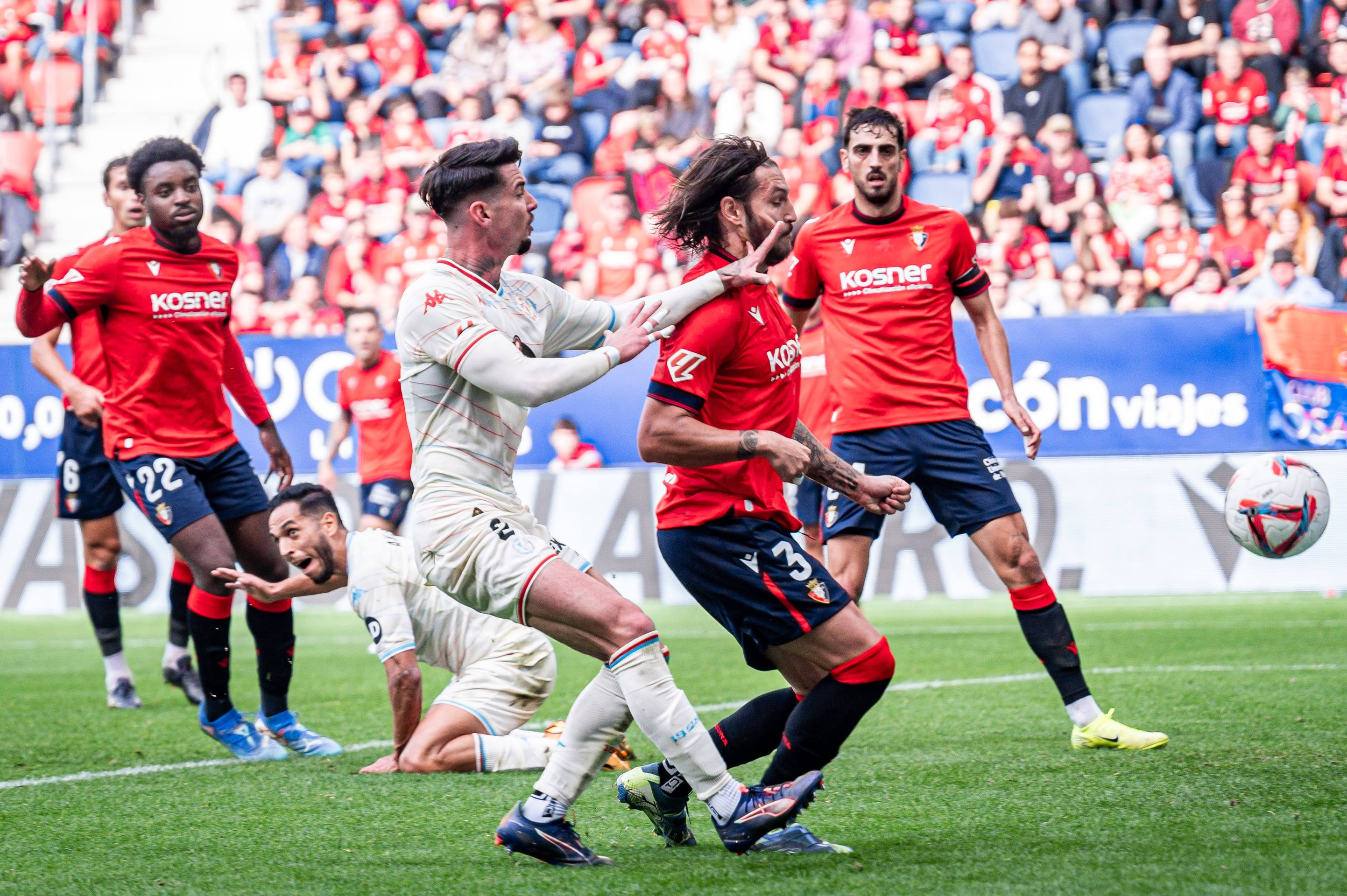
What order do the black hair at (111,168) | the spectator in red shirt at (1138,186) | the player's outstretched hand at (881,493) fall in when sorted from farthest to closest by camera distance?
the spectator in red shirt at (1138,186)
the black hair at (111,168)
the player's outstretched hand at (881,493)

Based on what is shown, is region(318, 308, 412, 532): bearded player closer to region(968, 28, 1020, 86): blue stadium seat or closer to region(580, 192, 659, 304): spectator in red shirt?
region(580, 192, 659, 304): spectator in red shirt

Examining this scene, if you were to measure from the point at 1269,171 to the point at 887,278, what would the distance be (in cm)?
941

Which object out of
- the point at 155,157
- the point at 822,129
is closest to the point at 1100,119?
the point at 822,129

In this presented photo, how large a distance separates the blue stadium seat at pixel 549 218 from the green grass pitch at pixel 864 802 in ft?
27.1

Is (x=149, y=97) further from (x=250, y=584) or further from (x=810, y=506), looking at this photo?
(x=250, y=584)

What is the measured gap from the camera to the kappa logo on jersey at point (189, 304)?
6555mm

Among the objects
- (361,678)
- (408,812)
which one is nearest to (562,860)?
(408,812)

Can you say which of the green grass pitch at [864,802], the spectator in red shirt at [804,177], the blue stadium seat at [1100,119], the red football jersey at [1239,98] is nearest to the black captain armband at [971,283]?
the green grass pitch at [864,802]

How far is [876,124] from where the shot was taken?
20.5ft

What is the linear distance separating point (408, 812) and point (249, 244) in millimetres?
13694

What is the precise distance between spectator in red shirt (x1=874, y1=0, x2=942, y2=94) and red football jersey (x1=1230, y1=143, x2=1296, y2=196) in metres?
3.37

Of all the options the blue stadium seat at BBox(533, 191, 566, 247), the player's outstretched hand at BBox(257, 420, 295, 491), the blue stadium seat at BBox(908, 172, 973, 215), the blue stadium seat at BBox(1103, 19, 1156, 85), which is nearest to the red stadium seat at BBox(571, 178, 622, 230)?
the blue stadium seat at BBox(533, 191, 566, 247)

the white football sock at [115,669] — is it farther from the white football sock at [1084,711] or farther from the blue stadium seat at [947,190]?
the blue stadium seat at [947,190]

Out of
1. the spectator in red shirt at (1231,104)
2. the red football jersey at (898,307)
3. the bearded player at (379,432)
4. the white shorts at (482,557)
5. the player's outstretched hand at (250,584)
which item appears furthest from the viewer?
the spectator in red shirt at (1231,104)
